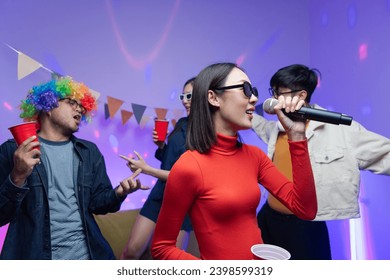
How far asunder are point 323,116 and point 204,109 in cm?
44

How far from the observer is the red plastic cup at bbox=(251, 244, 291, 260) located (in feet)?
3.78

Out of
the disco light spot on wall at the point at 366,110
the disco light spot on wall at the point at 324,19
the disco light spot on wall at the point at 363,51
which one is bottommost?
the disco light spot on wall at the point at 366,110

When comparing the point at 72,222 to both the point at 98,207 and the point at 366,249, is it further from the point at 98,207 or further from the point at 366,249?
the point at 366,249

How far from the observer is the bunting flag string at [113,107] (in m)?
2.75

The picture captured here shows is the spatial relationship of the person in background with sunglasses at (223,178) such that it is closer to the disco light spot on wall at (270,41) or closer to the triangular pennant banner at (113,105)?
the triangular pennant banner at (113,105)

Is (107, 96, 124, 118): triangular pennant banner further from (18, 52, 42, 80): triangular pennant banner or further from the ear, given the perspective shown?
the ear

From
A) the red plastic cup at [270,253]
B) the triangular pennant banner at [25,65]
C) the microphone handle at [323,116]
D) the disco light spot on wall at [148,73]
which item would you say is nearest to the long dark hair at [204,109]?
the microphone handle at [323,116]

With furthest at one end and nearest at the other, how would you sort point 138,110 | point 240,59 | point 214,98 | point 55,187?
1. point 240,59
2. point 138,110
3. point 55,187
4. point 214,98

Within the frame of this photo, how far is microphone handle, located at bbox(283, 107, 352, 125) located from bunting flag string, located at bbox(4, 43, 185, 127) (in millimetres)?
1896

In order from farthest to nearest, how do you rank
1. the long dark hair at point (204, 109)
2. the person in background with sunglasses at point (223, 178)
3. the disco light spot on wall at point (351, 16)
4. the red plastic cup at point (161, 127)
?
1. the disco light spot on wall at point (351, 16)
2. the red plastic cup at point (161, 127)
3. the long dark hair at point (204, 109)
4. the person in background with sunglasses at point (223, 178)

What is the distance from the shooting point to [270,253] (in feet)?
3.88

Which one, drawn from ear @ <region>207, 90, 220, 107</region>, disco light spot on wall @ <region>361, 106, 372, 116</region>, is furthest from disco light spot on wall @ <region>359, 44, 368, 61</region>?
ear @ <region>207, 90, 220, 107</region>

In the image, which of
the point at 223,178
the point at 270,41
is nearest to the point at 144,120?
the point at 270,41

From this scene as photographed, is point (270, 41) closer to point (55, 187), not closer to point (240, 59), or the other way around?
point (240, 59)
